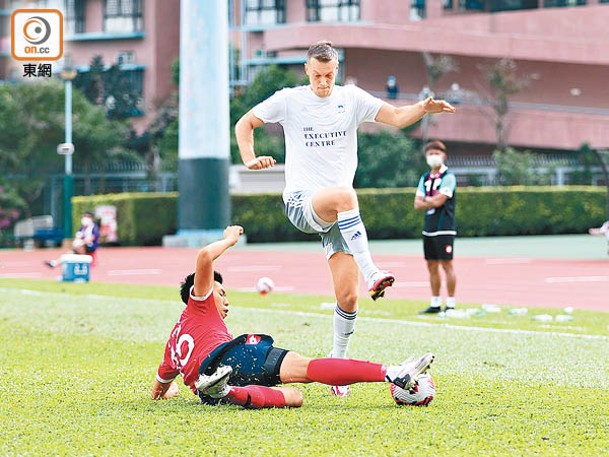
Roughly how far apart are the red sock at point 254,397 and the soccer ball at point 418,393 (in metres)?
0.73

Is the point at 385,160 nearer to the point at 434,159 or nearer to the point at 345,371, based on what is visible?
the point at 434,159

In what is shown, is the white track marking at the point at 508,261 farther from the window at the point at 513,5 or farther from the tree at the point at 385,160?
the window at the point at 513,5

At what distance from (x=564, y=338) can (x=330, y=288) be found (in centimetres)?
984

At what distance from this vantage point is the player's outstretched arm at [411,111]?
28.1 feet

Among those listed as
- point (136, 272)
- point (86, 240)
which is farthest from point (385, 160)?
point (86, 240)

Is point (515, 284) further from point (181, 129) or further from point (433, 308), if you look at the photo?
point (181, 129)

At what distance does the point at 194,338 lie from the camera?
25.5 feet

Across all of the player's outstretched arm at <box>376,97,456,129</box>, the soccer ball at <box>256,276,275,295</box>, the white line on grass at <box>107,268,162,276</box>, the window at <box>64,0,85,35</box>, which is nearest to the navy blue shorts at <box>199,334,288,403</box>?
the player's outstretched arm at <box>376,97,456,129</box>

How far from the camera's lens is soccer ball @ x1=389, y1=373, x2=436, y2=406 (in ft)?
25.0

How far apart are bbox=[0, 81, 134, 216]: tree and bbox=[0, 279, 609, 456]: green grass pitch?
33638 mm

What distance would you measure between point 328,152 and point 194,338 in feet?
5.45

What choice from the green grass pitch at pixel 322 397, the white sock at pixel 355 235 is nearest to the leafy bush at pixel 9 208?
the green grass pitch at pixel 322 397

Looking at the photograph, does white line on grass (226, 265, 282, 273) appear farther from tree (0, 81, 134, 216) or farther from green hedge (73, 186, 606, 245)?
tree (0, 81, 134, 216)

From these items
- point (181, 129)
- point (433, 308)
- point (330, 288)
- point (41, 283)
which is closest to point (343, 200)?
point (433, 308)
